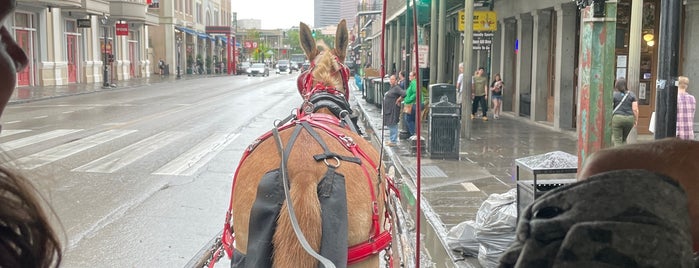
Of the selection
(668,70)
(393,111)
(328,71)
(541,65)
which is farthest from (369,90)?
(668,70)

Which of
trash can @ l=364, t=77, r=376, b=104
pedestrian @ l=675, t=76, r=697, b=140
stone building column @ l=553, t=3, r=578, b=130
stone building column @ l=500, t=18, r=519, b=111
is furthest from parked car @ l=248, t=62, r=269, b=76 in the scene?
pedestrian @ l=675, t=76, r=697, b=140

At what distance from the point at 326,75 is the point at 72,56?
134 feet

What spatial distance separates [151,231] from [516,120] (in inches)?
613

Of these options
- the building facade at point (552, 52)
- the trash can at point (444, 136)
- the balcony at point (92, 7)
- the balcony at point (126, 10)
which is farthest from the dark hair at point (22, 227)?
the balcony at point (126, 10)

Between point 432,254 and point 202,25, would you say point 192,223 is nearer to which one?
point 432,254

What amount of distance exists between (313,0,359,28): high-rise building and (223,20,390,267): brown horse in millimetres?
108832

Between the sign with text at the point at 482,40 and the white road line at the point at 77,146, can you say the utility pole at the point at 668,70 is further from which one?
the sign with text at the point at 482,40

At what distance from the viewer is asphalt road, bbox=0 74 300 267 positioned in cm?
684

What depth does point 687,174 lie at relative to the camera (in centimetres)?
150

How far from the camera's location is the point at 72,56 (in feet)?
139

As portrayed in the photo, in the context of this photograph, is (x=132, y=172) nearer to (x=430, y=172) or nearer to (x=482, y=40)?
(x=430, y=172)

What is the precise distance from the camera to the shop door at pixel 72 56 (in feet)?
137

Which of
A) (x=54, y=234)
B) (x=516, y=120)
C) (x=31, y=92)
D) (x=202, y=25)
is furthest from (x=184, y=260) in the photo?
(x=202, y=25)

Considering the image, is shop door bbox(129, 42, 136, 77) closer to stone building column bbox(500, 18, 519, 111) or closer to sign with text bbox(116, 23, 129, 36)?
sign with text bbox(116, 23, 129, 36)
